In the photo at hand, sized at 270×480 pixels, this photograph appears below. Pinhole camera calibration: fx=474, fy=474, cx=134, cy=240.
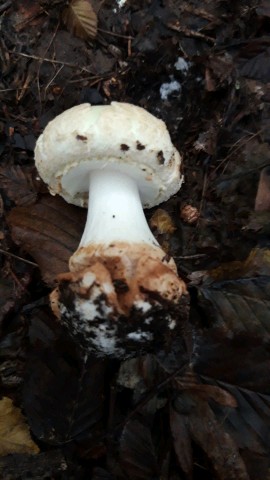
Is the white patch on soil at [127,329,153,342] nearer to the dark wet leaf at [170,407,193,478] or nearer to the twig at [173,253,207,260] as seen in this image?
the dark wet leaf at [170,407,193,478]

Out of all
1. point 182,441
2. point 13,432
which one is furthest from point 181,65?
point 13,432

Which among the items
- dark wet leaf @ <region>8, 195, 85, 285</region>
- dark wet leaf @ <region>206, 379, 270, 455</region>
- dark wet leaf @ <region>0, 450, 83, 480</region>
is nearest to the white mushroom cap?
dark wet leaf @ <region>8, 195, 85, 285</region>

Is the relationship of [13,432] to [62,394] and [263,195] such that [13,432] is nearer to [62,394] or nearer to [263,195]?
[62,394]

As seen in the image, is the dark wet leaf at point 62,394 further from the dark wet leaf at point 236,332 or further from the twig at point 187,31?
the twig at point 187,31

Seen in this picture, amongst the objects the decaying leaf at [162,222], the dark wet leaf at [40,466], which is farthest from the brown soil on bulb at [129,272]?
the dark wet leaf at [40,466]

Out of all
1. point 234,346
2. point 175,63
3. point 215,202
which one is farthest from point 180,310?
point 175,63

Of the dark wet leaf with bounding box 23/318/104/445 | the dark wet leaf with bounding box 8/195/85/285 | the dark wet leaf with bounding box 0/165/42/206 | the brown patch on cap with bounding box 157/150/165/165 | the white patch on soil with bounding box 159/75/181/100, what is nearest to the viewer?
the brown patch on cap with bounding box 157/150/165/165

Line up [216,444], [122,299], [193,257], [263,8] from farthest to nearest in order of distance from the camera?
[263,8], [193,257], [216,444], [122,299]
